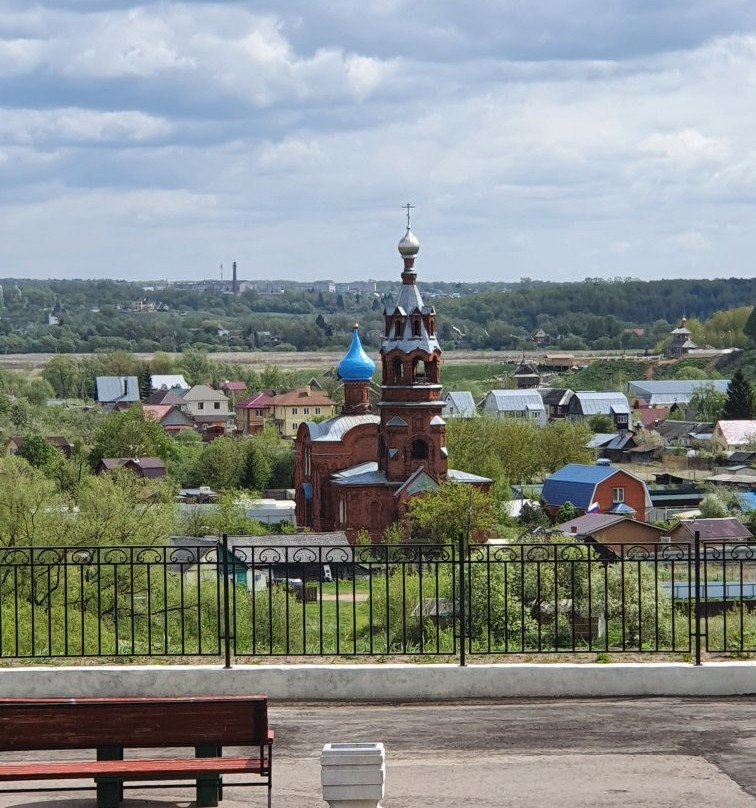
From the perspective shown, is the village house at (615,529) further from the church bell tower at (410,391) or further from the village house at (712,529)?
the church bell tower at (410,391)

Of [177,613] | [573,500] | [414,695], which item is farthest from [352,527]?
[414,695]

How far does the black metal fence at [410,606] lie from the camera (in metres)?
8.34

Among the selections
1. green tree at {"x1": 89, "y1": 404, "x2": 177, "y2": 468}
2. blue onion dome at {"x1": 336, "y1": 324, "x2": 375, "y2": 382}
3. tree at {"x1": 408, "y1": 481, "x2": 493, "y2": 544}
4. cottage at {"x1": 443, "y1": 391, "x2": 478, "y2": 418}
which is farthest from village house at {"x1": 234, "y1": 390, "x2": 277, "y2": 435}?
tree at {"x1": 408, "y1": 481, "x2": 493, "y2": 544}

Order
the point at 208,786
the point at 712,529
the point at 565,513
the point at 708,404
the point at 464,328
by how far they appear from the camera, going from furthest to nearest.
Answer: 1. the point at 464,328
2. the point at 708,404
3. the point at 565,513
4. the point at 712,529
5. the point at 208,786

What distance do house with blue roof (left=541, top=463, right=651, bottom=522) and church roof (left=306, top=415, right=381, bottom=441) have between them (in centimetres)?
723

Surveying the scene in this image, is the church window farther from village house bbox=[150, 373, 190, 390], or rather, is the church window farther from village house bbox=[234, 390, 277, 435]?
village house bbox=[150, 373, 190, 390]

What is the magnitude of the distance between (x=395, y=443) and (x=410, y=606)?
18948 millimetres

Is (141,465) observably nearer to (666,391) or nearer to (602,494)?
(602,494)

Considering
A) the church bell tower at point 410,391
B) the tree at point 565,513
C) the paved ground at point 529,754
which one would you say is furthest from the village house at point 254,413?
the paved ground at point 529,754

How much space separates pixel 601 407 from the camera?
7512 centimetres

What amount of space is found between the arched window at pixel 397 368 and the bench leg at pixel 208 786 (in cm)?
2803

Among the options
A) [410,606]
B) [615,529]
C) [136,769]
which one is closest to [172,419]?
[615,529]

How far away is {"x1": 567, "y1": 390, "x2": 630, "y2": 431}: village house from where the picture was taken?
241 feet

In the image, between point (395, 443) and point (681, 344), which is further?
point (681, 344)
